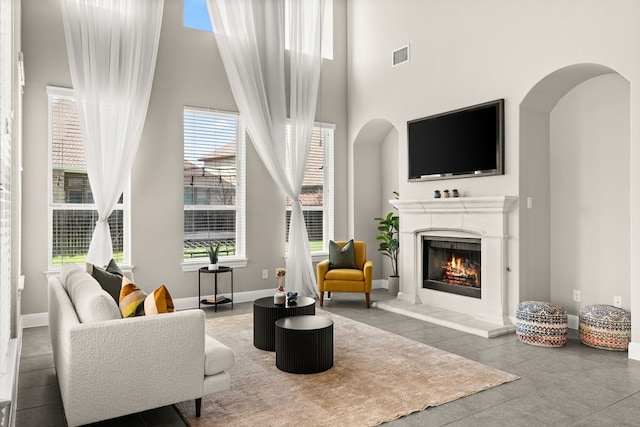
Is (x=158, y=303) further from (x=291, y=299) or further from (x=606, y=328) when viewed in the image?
(x=606, y=328)

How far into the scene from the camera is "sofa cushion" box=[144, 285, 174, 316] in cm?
263

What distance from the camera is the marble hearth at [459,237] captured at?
4898 mm

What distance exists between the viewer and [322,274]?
5949 mm

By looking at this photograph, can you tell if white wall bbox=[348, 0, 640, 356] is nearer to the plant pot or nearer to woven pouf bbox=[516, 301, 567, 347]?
woven pouf bbox=[516, 301, 567, 347]

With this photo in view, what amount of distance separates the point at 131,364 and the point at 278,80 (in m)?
4.78

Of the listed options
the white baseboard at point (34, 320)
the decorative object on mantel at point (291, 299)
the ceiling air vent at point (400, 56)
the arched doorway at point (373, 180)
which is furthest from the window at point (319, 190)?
the white baseboard at point (34, 320)

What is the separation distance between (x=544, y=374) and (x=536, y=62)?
2998 mm

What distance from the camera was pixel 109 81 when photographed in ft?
17.3

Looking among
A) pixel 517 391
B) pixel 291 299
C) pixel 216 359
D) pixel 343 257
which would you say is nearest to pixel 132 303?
pixel 216 359

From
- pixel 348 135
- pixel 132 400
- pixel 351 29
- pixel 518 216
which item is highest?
pixel 351 29

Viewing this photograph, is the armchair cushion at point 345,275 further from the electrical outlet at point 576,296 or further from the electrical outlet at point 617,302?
the electrical outlet at point 617,302

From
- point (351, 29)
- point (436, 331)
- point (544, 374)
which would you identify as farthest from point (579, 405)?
point (351, 29)

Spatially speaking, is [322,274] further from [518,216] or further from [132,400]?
[132,400]

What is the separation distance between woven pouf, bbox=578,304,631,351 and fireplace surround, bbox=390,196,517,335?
0.78 metres
